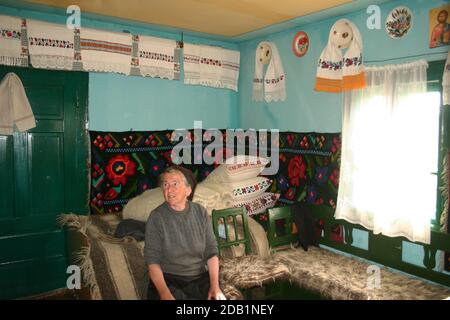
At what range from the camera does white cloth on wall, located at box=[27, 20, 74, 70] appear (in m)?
3.75

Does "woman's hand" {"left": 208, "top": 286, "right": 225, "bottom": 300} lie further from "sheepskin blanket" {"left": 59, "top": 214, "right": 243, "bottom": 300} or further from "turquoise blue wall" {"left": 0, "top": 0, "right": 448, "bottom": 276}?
"turquoise blue wall" {"left": 0, "top": 0, "right": 448, "bottom": 276}

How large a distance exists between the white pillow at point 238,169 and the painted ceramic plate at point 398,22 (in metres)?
1.99

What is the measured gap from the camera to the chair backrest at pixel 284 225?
359cm

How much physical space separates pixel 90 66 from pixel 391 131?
10.7 feet

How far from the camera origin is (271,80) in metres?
4.64

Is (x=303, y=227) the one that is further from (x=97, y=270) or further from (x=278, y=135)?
(x=97, y=270)

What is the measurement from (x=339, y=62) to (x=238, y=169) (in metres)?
1.62

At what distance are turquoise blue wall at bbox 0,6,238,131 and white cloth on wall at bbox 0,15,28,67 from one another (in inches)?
10.1

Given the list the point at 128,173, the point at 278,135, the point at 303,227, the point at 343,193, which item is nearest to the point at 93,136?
the point at 128,173

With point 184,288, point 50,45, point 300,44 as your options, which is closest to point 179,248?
point 184,288

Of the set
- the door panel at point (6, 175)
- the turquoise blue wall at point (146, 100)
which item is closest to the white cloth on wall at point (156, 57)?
the turquoise blue wall at point (146, 100)

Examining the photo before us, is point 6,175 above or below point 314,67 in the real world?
below

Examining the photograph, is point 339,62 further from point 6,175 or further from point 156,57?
point 6,175

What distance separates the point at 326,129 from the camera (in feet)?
13.3
